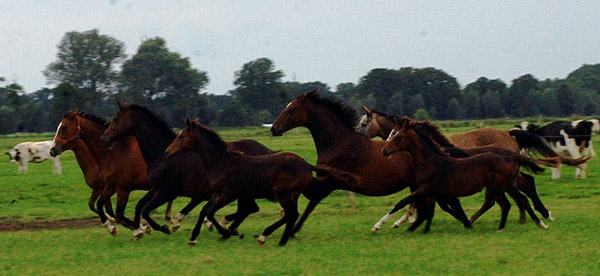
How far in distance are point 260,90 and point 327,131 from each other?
4174cm

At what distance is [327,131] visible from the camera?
9773mm

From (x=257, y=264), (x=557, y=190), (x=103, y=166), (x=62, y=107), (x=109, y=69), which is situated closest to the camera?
(x=257, y=264)

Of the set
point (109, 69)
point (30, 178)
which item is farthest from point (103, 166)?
point (109, 69)

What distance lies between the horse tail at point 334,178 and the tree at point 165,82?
36.1 m

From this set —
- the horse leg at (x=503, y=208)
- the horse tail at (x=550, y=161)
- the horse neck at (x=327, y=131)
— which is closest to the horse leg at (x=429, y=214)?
the horse leg at (x=503, y=208)

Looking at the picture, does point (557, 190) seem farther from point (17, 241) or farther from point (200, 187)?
point (17, 241)

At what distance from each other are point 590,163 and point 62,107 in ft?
84.2

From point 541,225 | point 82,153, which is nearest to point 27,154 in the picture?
point 82,153

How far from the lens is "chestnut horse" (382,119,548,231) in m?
9.13

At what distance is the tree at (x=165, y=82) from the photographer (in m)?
46.0

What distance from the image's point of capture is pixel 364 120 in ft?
39.0

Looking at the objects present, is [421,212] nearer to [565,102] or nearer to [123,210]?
[123,210]

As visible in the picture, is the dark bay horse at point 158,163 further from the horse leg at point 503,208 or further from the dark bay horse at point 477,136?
the horse leg at point 503,208

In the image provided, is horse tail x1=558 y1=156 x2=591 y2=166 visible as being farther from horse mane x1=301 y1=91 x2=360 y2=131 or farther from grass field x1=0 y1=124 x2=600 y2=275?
horse mane x1=301 y1=91 x2=360 y2=131
